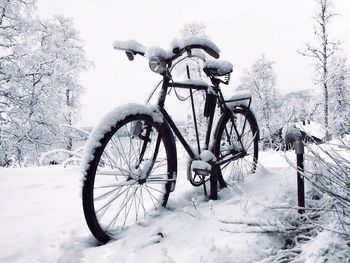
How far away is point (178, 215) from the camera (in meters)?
Answer: 2.22

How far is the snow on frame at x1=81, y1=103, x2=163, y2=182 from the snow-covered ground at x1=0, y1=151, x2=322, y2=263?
438mm

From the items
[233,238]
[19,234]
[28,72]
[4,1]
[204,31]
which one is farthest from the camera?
[204,31]

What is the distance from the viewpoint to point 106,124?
6.23 feet

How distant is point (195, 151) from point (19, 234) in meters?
1.33

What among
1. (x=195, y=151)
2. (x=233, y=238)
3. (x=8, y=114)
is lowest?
(x=233, y=238)

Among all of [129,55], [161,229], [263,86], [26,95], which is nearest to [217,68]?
[129,55]

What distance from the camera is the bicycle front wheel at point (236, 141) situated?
2.86m

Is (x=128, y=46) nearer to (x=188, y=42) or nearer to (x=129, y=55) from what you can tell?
(x=129, y=55)

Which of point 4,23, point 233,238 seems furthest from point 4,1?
point 233,238

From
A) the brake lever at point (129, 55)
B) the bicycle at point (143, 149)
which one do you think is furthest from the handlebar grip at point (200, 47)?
the brake lever at point (129, 55)

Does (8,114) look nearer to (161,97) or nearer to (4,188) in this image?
(4,188)

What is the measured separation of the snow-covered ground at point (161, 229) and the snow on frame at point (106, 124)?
1.44 feet

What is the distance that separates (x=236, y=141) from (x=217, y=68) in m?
0.82

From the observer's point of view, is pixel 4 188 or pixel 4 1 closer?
pixel 4 188
